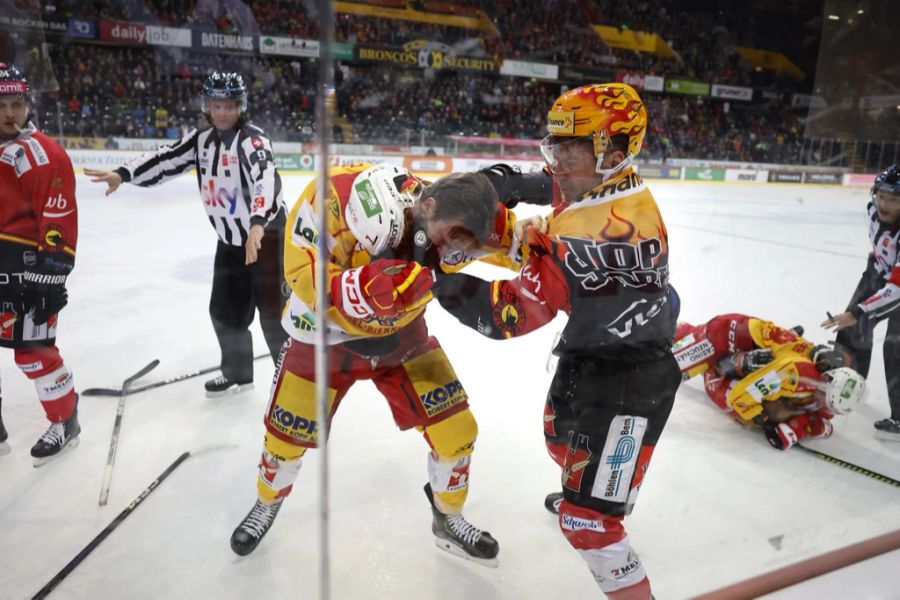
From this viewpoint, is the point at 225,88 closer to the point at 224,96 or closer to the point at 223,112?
the point at 224,96

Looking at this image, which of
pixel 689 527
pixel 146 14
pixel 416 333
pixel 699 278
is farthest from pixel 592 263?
pixel 699 278

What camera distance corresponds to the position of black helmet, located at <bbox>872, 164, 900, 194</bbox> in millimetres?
2148

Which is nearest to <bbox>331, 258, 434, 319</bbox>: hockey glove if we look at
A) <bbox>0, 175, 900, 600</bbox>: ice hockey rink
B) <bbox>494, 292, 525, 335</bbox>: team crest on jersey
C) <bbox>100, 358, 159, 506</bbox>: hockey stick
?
<bbox>494, 292, 525, 335</bbox>: team crest on jersey

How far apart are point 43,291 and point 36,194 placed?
30 cm

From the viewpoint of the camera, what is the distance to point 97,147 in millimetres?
1858

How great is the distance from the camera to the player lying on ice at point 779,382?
226 centimetres

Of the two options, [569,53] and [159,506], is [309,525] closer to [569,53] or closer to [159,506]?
[159,506]

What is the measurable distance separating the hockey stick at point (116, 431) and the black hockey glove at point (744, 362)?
2.38m

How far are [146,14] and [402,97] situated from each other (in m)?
0.67

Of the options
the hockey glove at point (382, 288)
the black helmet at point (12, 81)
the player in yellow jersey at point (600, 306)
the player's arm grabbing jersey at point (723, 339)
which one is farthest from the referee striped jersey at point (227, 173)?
the player's arm grabbing jersey at point (723, 339)

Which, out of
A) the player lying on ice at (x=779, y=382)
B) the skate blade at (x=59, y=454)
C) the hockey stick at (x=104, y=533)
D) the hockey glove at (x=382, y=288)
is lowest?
the hockey stick at (x=104, y=533)

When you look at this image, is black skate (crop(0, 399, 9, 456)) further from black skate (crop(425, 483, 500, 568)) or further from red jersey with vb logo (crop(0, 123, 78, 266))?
black skate (crop(425, 483, 500, 568))


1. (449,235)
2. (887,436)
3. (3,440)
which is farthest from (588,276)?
(887,436)

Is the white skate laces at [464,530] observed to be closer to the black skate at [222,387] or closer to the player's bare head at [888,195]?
the black skate at [222,387]
